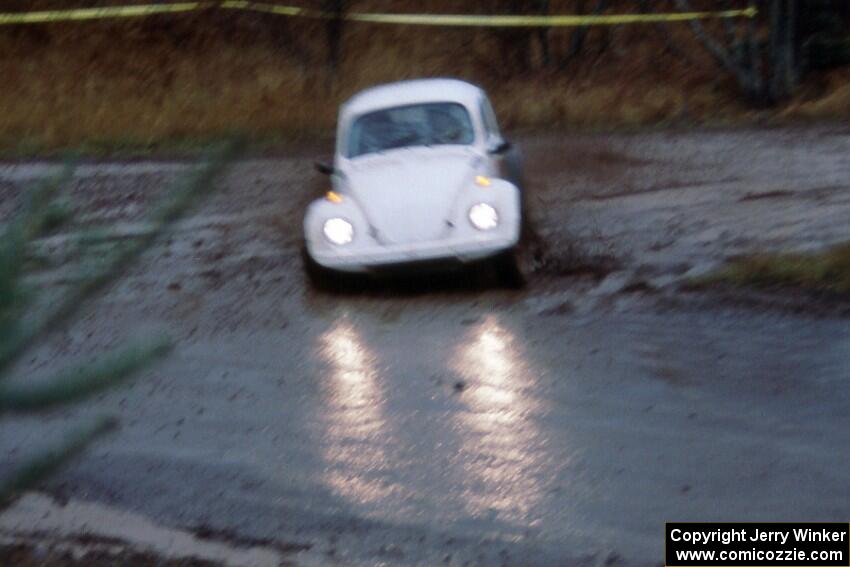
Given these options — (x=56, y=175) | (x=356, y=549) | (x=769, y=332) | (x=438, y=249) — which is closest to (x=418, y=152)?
(x=438, y=249)

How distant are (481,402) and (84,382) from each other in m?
4.79

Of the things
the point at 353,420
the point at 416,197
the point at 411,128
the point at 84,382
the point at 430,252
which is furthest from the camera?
the point at 411,128

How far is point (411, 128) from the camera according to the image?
13156mm

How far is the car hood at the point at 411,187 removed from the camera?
11656mm

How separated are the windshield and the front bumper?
1.54 m

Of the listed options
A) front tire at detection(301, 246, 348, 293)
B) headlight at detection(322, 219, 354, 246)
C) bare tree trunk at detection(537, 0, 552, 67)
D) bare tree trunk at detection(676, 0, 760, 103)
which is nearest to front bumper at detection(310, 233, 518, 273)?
headlight at detection(322, 219, 354, 246)

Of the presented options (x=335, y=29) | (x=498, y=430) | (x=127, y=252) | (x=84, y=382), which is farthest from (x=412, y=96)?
(x=335, y=29)

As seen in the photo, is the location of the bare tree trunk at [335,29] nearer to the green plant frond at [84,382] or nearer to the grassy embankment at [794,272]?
the grassy embankment at [794,272]

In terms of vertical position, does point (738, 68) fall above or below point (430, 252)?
below

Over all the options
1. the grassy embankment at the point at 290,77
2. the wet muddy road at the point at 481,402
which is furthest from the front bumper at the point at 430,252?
the grassy embankment at the point at 290,77

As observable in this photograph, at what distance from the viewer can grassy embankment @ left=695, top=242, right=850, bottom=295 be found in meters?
11.2

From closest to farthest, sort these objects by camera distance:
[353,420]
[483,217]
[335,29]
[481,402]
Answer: [353,420] < [481,402] < [483,217] < [335,29]

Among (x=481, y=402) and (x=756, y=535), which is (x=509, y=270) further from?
(x=756, y=535)

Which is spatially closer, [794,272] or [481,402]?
[481,402]
